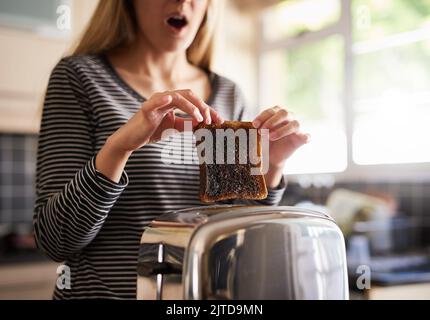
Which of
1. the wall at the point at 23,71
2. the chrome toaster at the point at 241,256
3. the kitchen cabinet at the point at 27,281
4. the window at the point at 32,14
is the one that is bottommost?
the kitchen cabinet at the point at 27,281

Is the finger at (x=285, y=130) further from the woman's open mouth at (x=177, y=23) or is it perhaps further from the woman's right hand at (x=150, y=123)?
the woman's open mouth at (x=177, y=23)

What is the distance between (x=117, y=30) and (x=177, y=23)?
4.0 inches

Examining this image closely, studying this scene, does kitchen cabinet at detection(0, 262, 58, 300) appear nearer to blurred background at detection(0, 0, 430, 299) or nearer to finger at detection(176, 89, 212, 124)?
blurred background at detection(0, 0, 430, 299)

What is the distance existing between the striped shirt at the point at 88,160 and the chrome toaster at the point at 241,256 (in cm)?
16

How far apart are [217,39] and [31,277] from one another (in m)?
1.23

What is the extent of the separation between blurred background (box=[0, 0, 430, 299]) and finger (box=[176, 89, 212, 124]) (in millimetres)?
1029

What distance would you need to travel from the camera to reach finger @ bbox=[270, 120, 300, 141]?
1.84 ft

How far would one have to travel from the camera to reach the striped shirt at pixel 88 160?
2.15 feet

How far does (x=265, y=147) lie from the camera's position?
59cm

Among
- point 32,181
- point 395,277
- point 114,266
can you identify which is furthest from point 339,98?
point 114,266

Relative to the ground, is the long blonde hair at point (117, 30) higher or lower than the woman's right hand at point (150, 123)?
higher

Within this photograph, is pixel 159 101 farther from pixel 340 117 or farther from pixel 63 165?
pixel 340 117

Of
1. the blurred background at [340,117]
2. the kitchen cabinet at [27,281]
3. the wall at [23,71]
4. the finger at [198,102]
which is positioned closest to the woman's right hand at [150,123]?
the finger at [198,102]

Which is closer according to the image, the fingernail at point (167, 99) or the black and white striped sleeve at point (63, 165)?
the fingernail at point (167, 99)
